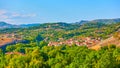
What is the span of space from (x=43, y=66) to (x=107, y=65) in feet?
104

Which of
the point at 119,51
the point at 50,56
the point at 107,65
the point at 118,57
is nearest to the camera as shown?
the point at 107,65

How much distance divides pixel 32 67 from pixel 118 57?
120 ft

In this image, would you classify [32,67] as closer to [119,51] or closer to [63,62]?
[63,62]

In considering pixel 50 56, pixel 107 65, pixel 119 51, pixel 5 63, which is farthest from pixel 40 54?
pixel 107 65

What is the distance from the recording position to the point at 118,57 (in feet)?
460

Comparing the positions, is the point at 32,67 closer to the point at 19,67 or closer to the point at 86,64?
the point at 19,67

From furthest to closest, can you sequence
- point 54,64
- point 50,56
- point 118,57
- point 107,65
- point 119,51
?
point 50,56
point 119,51
point 54,64
point 118,57
point 107,65

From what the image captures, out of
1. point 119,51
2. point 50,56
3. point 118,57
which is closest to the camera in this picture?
point 118,57

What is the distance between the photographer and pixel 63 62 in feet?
482

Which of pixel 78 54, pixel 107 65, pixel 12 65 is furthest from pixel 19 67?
pixel 107 65

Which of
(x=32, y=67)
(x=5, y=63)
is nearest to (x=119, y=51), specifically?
(x=32, y=67)

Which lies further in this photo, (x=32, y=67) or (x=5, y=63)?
(x=5, y=63)

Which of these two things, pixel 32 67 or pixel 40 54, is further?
pixel 40 54

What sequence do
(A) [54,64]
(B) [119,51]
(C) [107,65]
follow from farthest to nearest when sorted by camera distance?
1. (B) [119,51]
2. (A) [54,64]
3. (C) [107,65]
